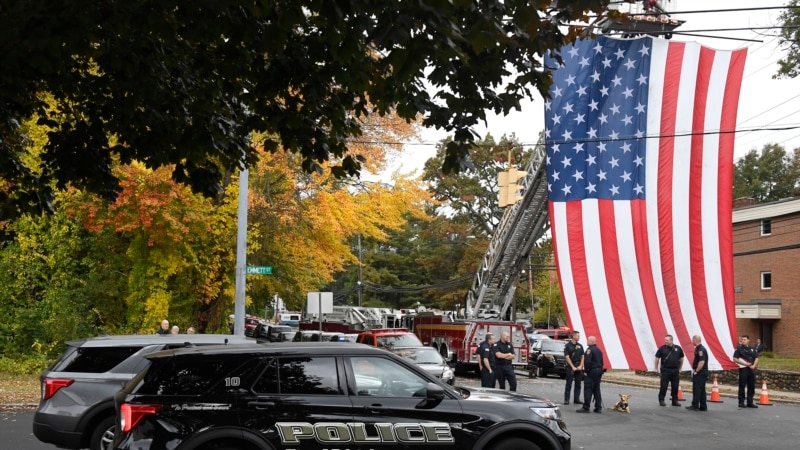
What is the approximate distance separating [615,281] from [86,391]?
12.4 metres

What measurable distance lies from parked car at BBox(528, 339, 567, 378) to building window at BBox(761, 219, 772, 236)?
1541 centimetres

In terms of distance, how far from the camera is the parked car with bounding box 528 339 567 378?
104 ft

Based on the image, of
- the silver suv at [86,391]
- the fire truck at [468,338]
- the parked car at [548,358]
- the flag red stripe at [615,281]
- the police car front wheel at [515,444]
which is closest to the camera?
the police car front wheel at [515,444]

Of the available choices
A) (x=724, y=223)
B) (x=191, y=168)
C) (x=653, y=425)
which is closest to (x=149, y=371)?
(x=191, y=168)

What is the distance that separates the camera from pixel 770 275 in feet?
138

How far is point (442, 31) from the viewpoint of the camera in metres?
5.90

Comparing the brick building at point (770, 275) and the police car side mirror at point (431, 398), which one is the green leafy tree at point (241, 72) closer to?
the police car side mirror at point (431, 398)

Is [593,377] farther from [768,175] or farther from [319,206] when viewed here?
[768,175]

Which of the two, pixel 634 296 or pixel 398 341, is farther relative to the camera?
pixel 398 341

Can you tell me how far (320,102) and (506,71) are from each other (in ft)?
7.28

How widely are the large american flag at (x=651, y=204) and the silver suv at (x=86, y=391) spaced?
11020 mm

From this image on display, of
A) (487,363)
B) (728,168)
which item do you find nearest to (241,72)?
(487,363)

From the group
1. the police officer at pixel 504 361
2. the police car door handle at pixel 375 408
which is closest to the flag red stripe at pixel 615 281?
the police officer at pixel 504 361

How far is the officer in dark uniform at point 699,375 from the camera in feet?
59.2
